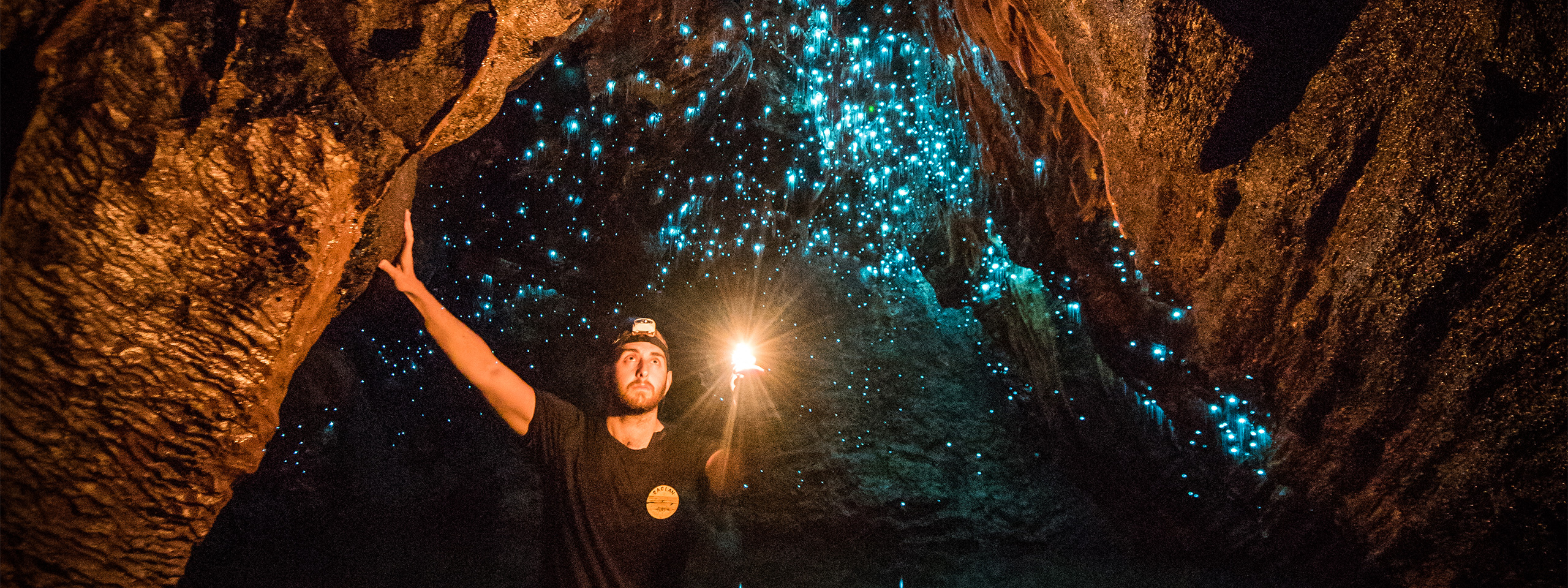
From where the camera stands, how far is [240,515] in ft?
15.9

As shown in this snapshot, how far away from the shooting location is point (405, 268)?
194 centimetres

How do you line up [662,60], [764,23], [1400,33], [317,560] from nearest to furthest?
1. [1400,33]
2. [662,60]
3. [764,23]
4. [317,560]

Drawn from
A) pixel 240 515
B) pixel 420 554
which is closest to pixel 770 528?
pixel 420 554

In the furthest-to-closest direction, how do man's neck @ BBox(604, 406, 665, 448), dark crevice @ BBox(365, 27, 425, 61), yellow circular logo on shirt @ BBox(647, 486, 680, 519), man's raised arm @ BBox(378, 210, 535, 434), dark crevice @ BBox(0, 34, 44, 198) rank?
1. man's neck @ BBox(604, 406, 665, 448)
2. yellow circular logo on shirt @ BBox(647, 486, 680, 519)
3. man's raised arm @ BBox(378, 210, 535, 434)
4. dark crevice @ BBox(365, 27, 425, 61)
5. dark crevice @ BBox(0, 34, 44, 198)

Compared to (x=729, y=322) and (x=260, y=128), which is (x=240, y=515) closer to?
(x=729, y=322)

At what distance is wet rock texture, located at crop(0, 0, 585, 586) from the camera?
1.12 metres

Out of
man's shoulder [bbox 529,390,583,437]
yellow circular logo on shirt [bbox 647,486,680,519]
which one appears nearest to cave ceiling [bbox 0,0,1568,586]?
man's shoulder [bbox 529,390,583,437]

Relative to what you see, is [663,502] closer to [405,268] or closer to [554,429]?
[554,429]

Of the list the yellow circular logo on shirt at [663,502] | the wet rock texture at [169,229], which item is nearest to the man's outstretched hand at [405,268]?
the wet rock texture at [169,229]

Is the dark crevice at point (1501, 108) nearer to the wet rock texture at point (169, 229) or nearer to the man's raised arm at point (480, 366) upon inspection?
the wet rock texture at point (169, 229)

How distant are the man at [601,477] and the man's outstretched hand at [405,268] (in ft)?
0.43

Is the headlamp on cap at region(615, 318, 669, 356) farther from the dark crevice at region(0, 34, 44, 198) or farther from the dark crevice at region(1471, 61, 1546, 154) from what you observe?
the dark crevice at region(1471, 61, 1546, 154)

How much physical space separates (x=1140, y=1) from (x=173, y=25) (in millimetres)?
2381

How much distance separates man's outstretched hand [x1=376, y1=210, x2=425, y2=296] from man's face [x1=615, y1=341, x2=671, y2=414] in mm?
883
